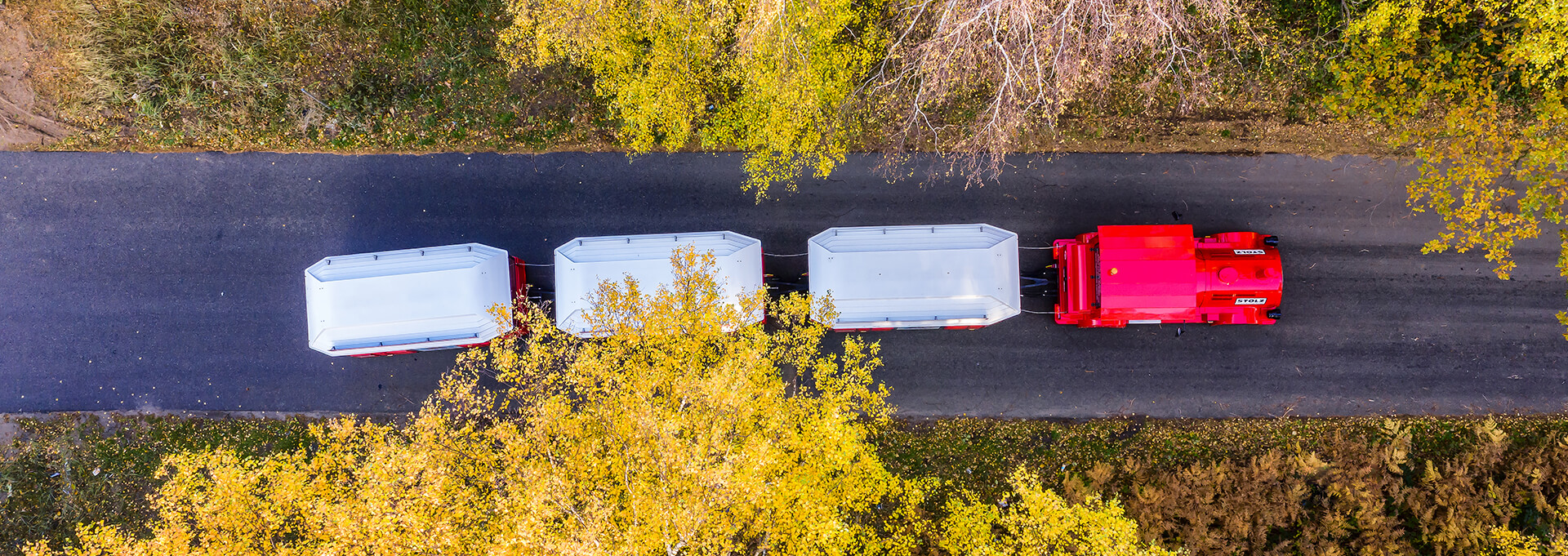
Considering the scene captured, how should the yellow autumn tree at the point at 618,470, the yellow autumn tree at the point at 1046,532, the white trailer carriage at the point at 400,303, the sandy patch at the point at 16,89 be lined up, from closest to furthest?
1. the yellow autumn tree at the point at 618,470
2. the yellow autumn tree at the point at 1046,532
3. the white trailer carriage at the point at 400,303
4. the sandy patch at the point at 16,89

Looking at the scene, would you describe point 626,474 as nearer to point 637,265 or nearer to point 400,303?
point 637,265

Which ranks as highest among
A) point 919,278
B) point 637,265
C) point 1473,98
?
point 1473,98

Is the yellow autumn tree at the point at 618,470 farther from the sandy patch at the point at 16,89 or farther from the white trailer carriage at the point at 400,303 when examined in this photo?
the sandy patch at the point at 16,89

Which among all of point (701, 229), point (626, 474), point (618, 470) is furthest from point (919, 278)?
point (618, 470)

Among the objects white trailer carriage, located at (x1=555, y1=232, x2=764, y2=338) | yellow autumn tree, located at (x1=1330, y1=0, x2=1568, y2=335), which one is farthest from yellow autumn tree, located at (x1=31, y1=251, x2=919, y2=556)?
yellow autumn tree, located at (x1=1330, y1=0, x2=1568, y2=335)

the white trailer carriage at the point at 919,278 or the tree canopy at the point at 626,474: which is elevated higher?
the white trailer carriage at the point at 919,278

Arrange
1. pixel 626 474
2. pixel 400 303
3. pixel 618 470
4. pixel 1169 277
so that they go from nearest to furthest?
pixel 626 474 → pixel 618 470 → pixel 400 303 → pixel 1169 277

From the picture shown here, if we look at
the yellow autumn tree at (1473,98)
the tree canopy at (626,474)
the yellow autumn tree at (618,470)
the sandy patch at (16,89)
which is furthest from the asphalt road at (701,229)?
the tree canopy at (626,474)
